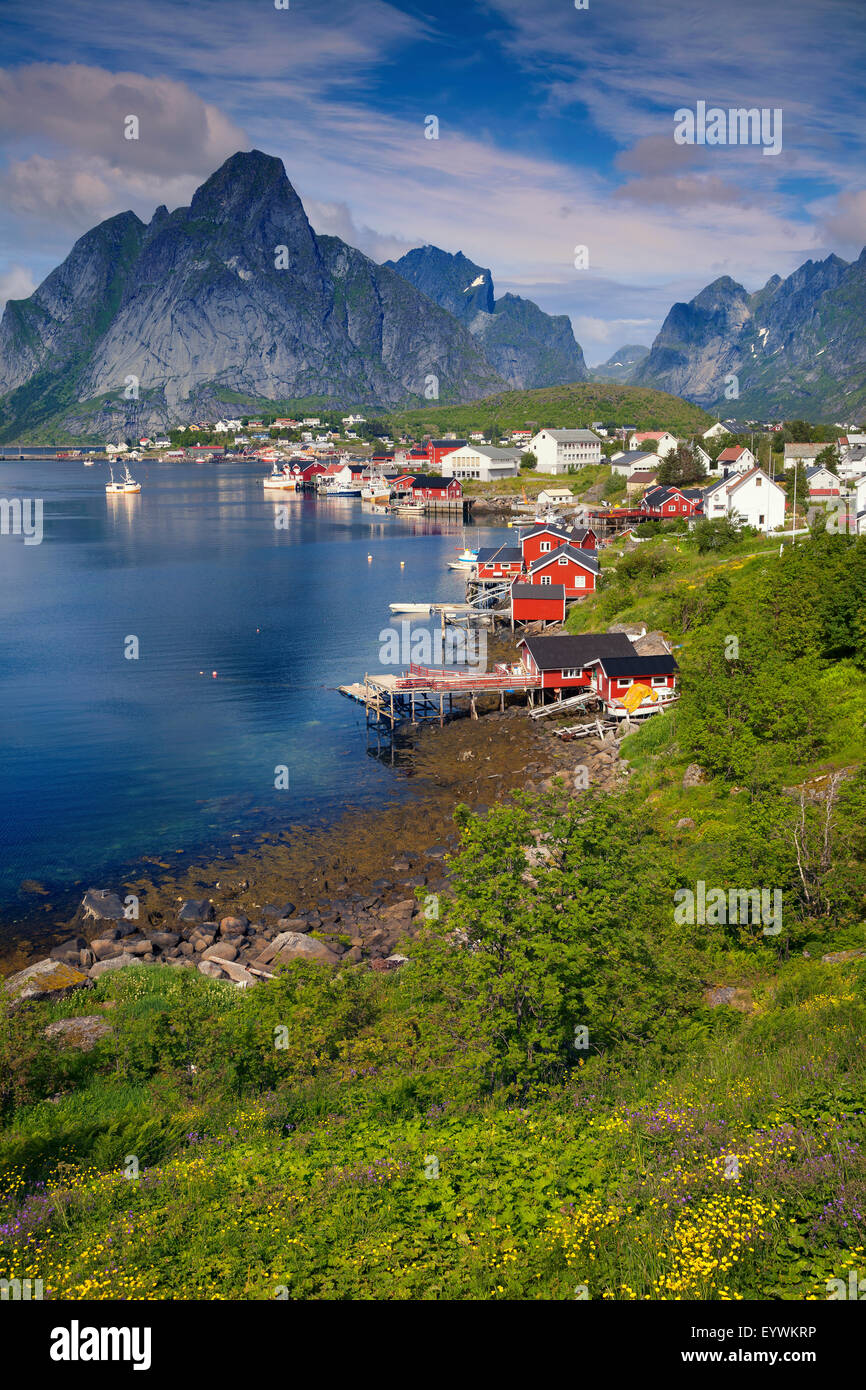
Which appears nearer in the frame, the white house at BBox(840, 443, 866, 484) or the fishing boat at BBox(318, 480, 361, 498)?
the white house at BBox(840, 443, 866, 484)

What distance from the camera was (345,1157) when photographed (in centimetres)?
973

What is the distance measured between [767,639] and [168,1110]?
81.5 feet

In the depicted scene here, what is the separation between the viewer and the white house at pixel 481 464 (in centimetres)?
14900

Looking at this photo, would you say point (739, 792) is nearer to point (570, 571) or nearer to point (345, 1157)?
point (345, 1157)

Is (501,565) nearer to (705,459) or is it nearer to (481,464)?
(705,459)

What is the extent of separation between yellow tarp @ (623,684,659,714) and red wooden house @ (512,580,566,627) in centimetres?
1816

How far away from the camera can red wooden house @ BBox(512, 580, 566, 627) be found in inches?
2251

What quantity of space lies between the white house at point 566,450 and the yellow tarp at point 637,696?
110 m

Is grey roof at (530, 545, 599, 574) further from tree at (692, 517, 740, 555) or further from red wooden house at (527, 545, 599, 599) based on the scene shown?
tree at (692, 517, 740, 555)

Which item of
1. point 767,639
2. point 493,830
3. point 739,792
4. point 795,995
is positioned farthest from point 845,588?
point 493,830

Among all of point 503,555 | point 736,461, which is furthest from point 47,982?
point 736,461

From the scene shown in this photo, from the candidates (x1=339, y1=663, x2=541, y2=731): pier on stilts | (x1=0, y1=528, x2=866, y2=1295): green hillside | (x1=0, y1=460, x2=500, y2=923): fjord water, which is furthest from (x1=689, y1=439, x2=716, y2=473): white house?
(x1=0, y1=528, x2=866, y2=1295): green hillside

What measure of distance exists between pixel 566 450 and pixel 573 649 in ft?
355

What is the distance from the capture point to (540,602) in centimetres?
5772
